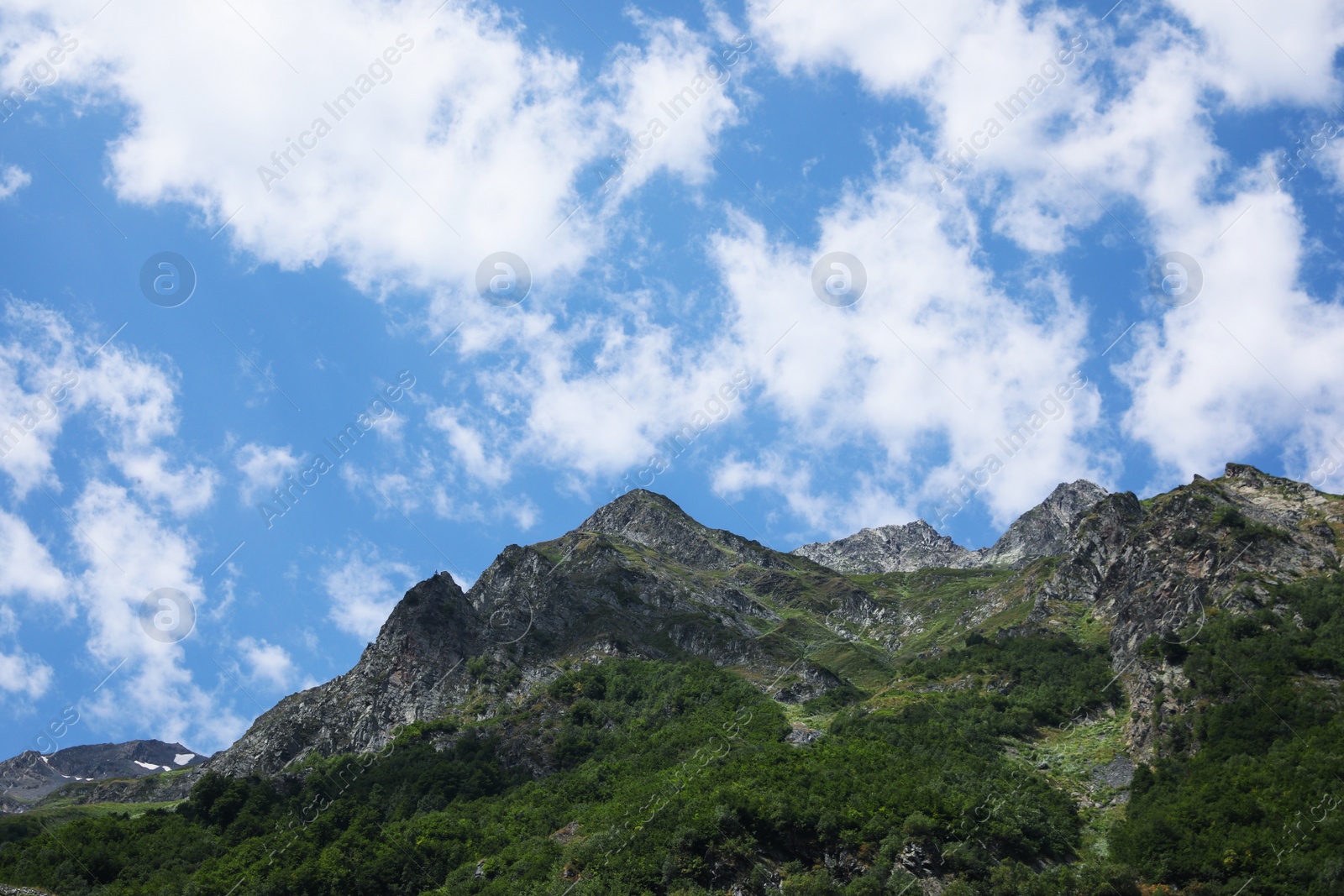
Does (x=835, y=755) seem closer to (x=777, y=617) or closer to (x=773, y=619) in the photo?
(x=773, y=619)


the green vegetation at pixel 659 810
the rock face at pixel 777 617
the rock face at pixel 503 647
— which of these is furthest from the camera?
the rock face at pixel 503 647

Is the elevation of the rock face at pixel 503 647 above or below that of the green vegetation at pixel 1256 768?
above

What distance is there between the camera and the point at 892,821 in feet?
232

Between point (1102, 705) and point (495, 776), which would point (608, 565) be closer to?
Answer: point (495, 776)

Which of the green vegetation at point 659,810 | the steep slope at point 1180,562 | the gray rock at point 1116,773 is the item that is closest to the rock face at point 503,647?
the green vegetation at point 659,810

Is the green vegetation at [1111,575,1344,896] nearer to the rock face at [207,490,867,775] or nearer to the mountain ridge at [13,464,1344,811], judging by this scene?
the mountain ridge at [13,464,1344,811]

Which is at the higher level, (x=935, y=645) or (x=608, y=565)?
(x=608, y=565)

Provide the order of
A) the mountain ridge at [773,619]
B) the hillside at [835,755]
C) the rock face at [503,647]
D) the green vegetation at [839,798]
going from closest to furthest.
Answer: the green vegetation at [839,798] < the hillside at [835,755] < the mountain ridge at [773,619] < the rock face at [503,647]

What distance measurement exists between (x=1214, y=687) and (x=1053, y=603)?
175ft

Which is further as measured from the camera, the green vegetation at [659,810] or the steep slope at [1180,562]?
the steep slope at [1180,562]

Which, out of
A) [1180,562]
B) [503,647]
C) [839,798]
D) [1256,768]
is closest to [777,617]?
[503,647]

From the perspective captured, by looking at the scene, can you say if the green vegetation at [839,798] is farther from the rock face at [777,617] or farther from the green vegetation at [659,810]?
the rock face at [777,617]

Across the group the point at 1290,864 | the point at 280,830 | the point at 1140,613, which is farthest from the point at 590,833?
the point at 1140,613

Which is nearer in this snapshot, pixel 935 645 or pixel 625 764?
pixel 625 764
